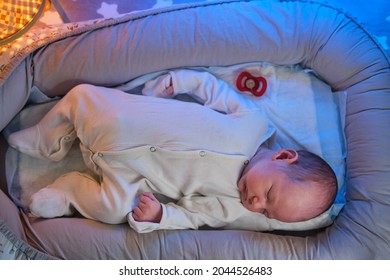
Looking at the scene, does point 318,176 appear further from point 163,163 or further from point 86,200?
point 86,200

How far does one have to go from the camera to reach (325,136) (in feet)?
5.16

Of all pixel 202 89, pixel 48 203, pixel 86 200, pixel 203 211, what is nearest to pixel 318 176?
pixel 203 211

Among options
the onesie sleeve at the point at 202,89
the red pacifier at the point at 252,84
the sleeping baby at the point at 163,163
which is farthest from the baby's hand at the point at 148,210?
the red pacifier at the point at 252,84

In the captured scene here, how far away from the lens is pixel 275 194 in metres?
1.31

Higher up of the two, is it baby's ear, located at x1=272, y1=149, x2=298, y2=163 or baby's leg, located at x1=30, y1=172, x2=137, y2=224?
baby's ear, located at x1=272, y1=149, x2=298, y2=163

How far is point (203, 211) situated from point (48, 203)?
0.47 metres

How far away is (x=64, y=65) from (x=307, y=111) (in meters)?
0.82

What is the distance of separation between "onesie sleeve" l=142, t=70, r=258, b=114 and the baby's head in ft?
0.75

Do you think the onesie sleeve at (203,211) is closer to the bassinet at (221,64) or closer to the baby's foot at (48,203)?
the bassinet at (221,64)

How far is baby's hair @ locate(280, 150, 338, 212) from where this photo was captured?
129 cm

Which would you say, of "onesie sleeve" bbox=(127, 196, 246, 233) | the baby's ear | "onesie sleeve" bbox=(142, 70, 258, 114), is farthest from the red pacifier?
"onesie sleeve" bbox=(127, 196, 246, 233)

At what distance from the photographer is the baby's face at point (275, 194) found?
4.25 ft

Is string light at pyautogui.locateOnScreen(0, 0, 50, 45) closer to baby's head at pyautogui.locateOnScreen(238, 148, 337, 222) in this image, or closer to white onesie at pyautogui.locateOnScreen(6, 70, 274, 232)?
white onesie at pyautogui.locateOnScreen(6, 70, 274, 232)
